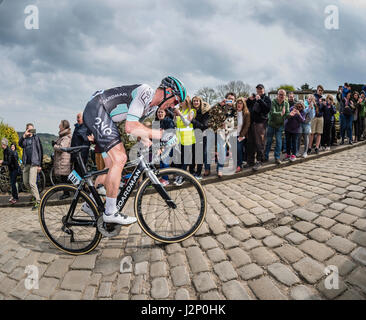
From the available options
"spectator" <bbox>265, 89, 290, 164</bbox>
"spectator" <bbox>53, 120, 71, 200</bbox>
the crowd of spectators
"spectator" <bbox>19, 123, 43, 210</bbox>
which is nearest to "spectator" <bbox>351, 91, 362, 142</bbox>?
the crowd of spectators

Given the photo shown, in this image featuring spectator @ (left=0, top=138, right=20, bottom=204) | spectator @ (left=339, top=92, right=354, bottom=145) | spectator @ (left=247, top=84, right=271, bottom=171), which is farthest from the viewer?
spectator @ (left=339, top=92, right=354, bottom=145)

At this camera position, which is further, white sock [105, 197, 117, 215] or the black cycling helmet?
the black cycling helmet

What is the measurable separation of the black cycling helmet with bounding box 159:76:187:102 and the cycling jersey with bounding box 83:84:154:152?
0.77 ft

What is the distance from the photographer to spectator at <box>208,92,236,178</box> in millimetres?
5973

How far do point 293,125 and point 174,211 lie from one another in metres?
5.50

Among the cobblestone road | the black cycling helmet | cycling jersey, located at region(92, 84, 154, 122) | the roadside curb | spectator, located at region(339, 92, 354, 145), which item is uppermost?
spectator, located at region(339, 92, 354, 145)

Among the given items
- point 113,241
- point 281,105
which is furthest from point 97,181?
point 281,105

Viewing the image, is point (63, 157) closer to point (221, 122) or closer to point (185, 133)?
point (185, 133)

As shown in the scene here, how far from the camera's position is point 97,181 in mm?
2885

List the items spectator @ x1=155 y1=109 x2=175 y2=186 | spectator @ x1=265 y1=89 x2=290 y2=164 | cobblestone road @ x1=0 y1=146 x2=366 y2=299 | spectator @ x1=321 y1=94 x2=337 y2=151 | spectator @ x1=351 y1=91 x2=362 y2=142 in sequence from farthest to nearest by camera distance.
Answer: spectator @ x1=351 y1=91 x2=362 y2=142, spectator @ x1=321 y1=94 x2=337 y2=151, spectator @ x1=265 y1=89 x2=290 y2=164, spectator @ x1=155 y1=109 x2=175 y2=186, cobblestone road @ x1=0 y1=146 x2=366 y2=299

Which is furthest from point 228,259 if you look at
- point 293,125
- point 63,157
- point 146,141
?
point 293,125

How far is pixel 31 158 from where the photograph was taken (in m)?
5.89

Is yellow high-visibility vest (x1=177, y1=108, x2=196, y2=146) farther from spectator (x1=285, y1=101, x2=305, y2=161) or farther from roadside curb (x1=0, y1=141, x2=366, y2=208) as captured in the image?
spectator (x1=285, y1=101, x2=305, y2=161)

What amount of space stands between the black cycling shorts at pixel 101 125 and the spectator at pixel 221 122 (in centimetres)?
379
